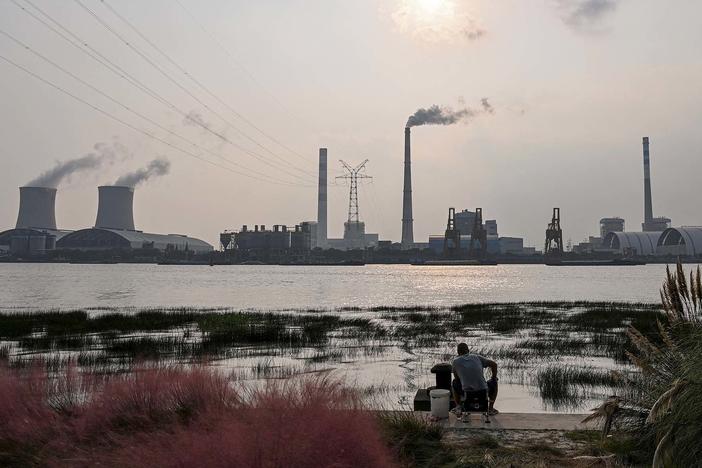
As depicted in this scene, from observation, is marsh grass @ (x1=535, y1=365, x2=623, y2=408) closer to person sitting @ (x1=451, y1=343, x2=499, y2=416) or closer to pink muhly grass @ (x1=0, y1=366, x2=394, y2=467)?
person sitting @ (x1=451, y1=343, x2=499, y2=416)

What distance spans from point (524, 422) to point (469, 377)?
137cm

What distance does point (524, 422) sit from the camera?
40.6ft

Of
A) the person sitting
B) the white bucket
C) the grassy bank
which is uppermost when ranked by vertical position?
the person sitting

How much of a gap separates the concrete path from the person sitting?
336 mm

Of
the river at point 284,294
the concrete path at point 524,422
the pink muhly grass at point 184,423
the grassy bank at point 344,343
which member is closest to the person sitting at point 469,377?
the concrete path at point 524,422

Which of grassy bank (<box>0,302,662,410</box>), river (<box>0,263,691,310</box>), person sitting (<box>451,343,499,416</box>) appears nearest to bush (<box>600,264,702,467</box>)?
person sitting (<box>451,343,499,416</box>)

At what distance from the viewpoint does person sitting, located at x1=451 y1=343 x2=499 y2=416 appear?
42.1 ft

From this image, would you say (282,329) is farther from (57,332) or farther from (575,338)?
(575,338)

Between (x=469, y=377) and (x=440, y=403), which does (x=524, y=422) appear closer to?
(x=469, y=377)

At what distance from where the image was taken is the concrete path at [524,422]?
1197 centimetres

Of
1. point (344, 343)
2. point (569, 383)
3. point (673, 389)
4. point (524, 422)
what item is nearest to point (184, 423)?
point (673, 389)

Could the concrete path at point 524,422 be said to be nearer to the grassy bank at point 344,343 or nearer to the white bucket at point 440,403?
the white bucket at point 440,403

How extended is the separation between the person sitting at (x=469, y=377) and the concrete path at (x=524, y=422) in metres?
0.34

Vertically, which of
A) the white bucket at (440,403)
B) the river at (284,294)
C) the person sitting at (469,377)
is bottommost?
the river at (284,294)
